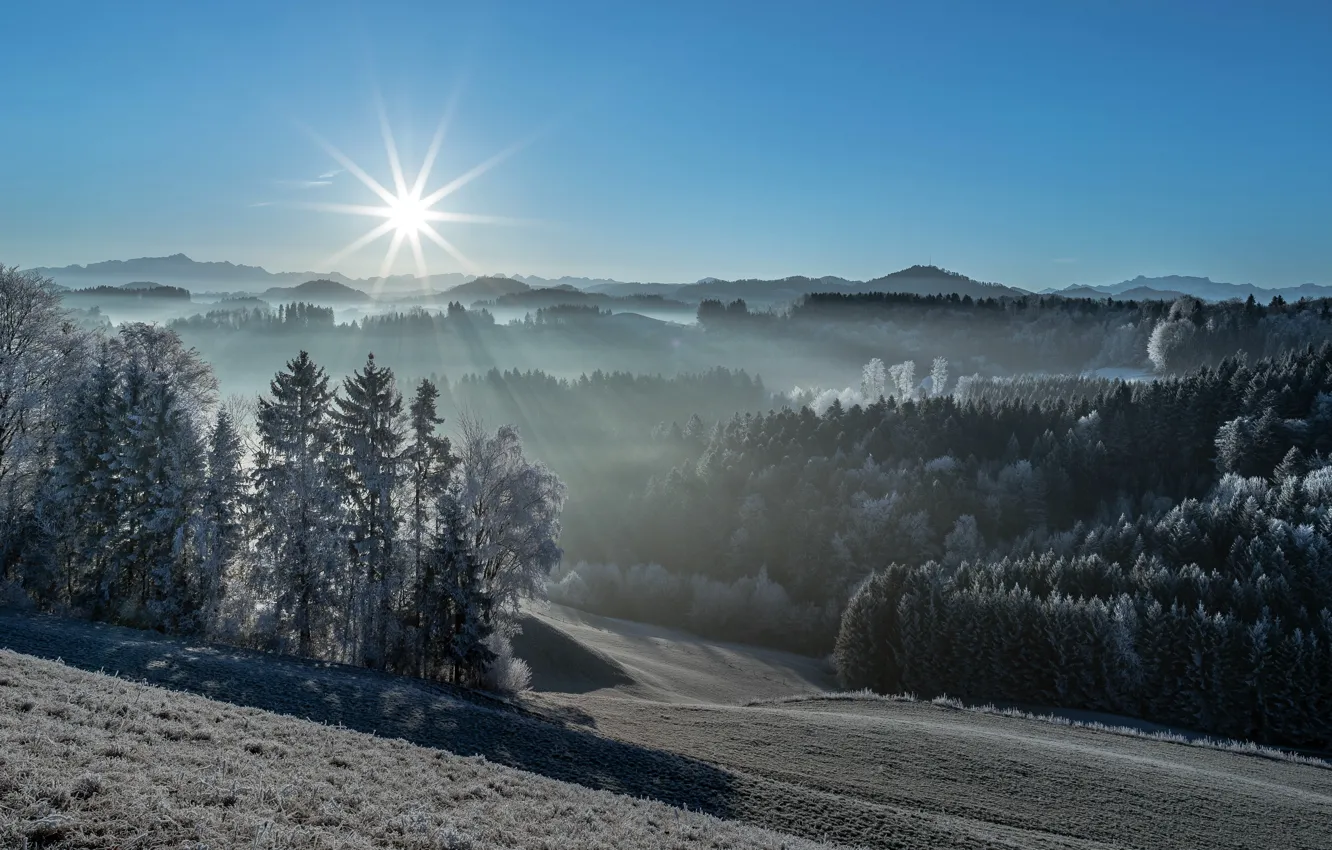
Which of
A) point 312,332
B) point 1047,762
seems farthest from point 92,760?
point 312,332

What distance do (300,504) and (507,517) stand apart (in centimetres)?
1042

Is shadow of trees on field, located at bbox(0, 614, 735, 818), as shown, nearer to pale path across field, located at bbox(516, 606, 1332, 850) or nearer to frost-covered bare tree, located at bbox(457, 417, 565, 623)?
pale path across field, located at bbox(516, 606, 1332, 850)

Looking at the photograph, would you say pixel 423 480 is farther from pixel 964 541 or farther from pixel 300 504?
pixel 964 541

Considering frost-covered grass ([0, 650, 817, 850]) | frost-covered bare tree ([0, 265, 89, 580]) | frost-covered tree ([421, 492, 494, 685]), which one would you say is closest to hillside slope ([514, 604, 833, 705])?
frost-covered tree ([421, 492, 494, 685])

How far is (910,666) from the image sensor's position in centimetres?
6781

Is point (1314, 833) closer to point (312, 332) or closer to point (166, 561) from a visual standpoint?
point (166, 561)

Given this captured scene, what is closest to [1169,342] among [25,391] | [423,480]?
[423,480]

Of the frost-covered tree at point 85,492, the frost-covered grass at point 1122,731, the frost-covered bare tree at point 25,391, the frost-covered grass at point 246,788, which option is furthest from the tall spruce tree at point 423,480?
the frost-covered grass at point 1122,731

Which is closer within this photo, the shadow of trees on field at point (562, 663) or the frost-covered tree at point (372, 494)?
the frost-covered tree at point (372, 494)

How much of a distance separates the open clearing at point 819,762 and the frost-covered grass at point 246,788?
73cm

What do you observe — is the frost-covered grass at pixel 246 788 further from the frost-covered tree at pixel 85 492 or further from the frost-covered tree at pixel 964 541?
the frost-covered tree at pixel 964 541

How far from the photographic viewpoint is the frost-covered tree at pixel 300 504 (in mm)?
36031

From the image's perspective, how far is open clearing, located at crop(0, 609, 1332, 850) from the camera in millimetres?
22672

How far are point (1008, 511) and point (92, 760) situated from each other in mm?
113924
